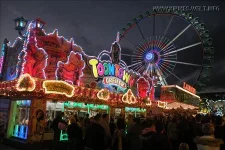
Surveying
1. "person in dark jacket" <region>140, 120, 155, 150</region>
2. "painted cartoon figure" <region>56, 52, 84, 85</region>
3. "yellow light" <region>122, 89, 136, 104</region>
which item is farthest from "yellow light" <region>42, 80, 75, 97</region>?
"person in dark jacket" <region>140, 120, 155, 150</region>

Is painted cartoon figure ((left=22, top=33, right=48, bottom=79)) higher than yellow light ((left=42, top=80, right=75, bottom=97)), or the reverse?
painted cartoon figure ((left=22, top=33, right=48, bottom=79))

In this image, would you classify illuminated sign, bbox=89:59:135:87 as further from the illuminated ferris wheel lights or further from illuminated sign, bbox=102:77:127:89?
the illuminated ferris wheel lights

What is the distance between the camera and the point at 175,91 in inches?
1243

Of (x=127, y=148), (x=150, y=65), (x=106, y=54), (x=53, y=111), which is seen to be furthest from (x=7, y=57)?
(x=150, y=65)

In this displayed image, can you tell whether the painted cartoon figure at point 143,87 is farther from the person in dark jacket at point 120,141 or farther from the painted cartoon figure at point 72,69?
the person in dark jacket at point 120,141

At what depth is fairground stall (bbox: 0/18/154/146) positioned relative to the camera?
11.0 metres

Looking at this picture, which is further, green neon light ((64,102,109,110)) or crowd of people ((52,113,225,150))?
green neon light ((64,102,109,110))

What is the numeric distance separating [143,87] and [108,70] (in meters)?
6.37

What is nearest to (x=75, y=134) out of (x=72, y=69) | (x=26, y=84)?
(x=26, y=84)

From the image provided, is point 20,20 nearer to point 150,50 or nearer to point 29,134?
point 29,134

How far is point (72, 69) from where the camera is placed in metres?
13.5

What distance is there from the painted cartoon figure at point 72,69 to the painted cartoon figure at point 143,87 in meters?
8.55

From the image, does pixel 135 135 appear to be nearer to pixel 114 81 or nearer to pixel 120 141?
pixel 120 141

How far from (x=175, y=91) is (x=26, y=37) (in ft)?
78.2
